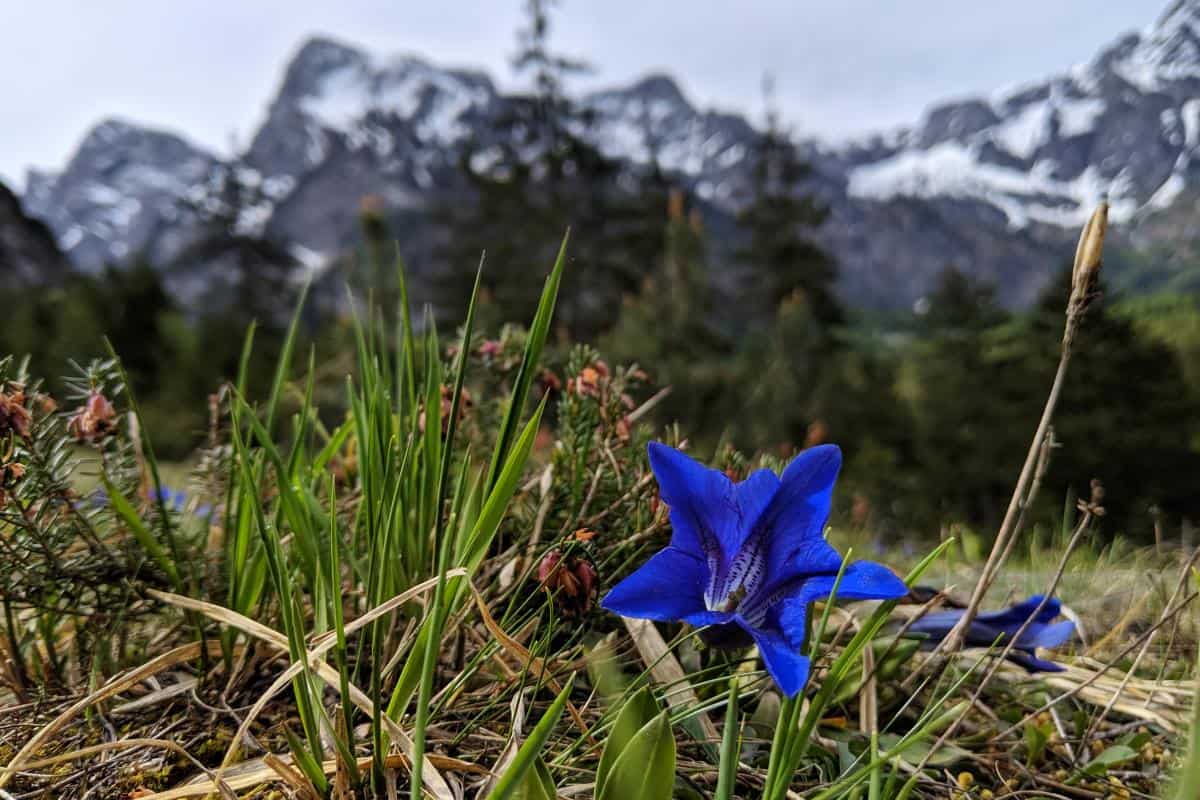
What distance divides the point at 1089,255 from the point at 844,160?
123057 mm

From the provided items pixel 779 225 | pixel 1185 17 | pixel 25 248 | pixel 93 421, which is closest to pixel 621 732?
pixel 93 421

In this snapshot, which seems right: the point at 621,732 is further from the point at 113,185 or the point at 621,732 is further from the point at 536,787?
the point at 113,185

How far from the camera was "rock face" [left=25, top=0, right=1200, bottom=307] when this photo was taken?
2379 inches

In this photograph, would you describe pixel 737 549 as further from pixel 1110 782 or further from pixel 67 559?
pixel 67 559

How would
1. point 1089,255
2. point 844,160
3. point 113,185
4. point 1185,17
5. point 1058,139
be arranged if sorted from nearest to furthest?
point 1089,255 < point 1185,17 < point 113,185 < point 1058,139 < point 844,160

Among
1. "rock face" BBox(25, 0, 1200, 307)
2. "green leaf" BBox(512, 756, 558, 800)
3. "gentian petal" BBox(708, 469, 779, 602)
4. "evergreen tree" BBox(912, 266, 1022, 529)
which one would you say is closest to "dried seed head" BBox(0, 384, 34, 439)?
"green leaf" BBox(512, 756, 558, 800)

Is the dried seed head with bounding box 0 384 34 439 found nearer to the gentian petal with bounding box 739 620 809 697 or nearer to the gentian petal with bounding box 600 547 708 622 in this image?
the gentian petal with bounding box 600 547 708 622

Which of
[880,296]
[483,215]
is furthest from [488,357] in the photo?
[880,296]

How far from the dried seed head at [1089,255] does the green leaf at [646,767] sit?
1.58 ft

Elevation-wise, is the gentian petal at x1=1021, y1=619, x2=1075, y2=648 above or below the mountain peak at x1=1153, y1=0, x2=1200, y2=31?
below

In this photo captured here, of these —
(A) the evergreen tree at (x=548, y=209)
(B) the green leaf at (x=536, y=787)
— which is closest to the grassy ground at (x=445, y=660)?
(B) the green leaf at (x=536, y=787)

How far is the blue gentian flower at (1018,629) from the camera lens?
34.8 inches

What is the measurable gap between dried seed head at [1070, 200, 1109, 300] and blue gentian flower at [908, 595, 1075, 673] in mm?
444

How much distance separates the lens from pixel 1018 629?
87 centimetres
